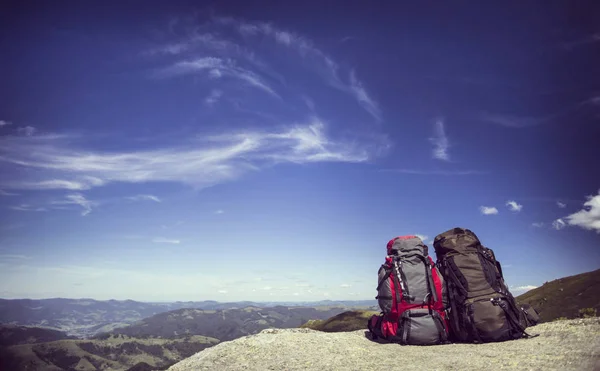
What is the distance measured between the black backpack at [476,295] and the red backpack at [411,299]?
1.34 ft

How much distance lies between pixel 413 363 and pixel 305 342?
3.76 meters

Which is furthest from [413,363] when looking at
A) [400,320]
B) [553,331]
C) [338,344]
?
[553,331]

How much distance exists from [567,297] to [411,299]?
101 ft

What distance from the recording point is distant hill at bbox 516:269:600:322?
2668 cm

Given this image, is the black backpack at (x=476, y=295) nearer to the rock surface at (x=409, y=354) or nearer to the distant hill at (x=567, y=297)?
the rock surface at (x=409, y=354)

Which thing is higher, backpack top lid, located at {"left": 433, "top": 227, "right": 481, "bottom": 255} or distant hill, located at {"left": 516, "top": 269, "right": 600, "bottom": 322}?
backpack top lid, located at {"left": 433, "top": 227, "right": 481, "bottom": 255}

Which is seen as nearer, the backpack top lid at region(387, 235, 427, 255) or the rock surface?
the rock surface

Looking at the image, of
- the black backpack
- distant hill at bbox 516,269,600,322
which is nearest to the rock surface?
the black backpack

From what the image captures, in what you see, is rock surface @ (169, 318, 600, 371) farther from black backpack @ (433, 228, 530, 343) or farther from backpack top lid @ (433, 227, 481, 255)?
backpack top lid @ (433, 227, 481, 255)

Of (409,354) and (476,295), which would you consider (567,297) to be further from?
(409,354)

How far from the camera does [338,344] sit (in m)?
11.2

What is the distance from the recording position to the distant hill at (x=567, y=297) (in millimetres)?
26684

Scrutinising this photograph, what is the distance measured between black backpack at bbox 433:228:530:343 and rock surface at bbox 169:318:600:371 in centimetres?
39

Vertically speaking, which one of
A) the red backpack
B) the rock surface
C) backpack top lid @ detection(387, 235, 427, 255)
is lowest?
the rock surface
